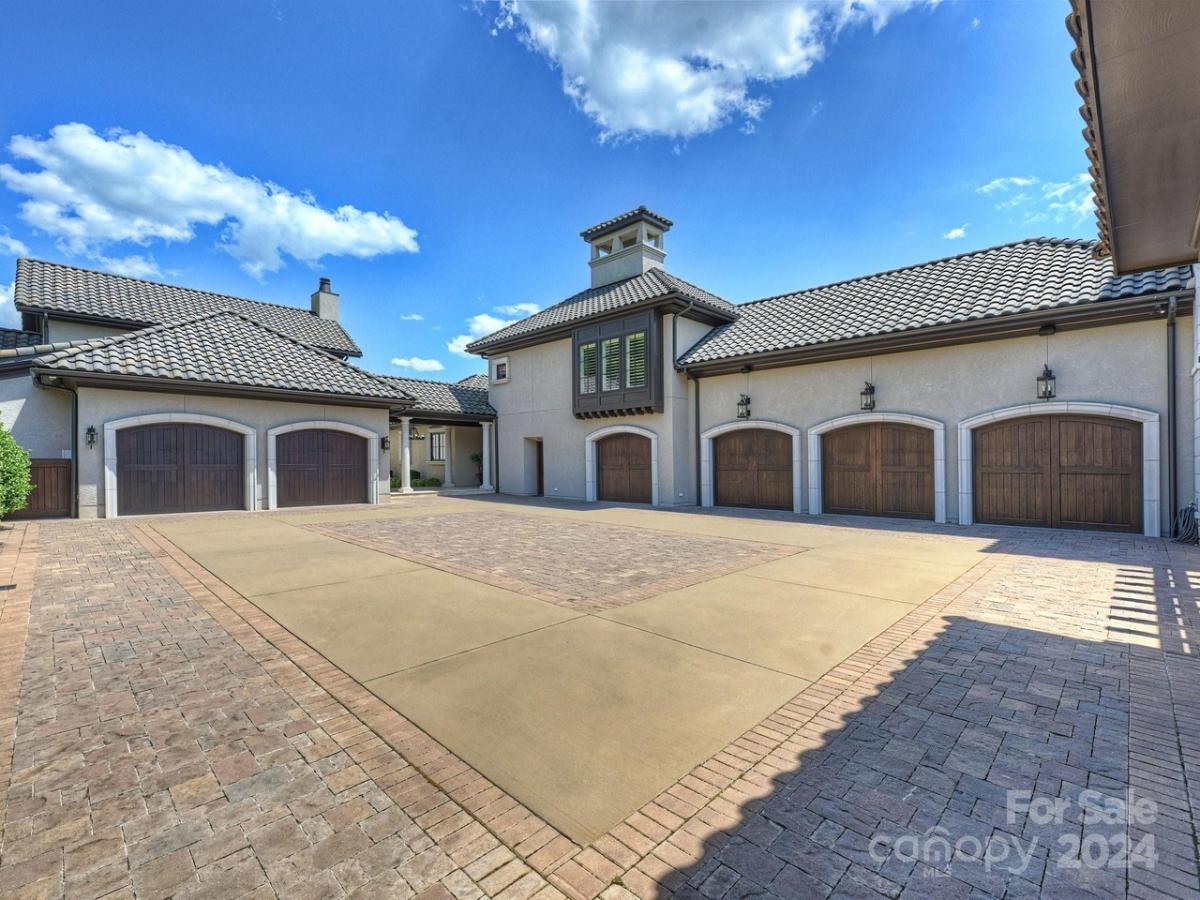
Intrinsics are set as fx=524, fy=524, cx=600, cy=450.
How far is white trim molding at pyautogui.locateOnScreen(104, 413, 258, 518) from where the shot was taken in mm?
13383

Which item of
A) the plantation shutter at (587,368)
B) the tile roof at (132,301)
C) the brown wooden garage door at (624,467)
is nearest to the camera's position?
the brown wooden garage door at (624,467)

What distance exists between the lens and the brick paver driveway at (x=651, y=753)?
210 centimetres

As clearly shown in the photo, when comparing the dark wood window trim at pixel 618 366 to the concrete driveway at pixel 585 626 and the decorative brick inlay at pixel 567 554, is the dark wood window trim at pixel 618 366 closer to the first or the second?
the decorative brick inlay at pixel 567 554

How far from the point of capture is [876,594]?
6211 mm

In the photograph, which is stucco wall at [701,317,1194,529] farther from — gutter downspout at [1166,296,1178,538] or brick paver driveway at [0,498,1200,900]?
brick paver driveway at [0,498,1200,900]

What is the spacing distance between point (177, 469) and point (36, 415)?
11.5ft

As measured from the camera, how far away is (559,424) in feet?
66.6

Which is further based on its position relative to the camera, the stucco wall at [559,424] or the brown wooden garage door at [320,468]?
the stucco wall at [559,424]

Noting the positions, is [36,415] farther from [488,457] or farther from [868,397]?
[868,397]

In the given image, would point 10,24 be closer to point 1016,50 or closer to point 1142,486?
point 1016,50

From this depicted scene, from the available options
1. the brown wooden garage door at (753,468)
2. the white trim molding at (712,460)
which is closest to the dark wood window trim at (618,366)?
the white trim molding at (712,460)

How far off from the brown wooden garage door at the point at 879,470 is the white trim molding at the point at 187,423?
16460 mm

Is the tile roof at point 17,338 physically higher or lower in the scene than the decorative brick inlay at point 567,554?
higher

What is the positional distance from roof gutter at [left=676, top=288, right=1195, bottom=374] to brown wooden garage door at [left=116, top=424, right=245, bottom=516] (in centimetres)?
1432
